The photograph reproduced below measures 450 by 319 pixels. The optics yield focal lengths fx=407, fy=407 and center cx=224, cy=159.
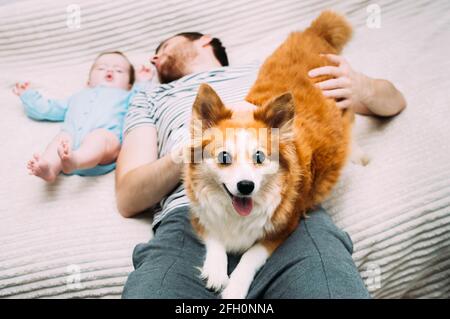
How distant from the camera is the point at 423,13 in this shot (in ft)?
5.02

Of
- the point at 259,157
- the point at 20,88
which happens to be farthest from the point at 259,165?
the point at 20,88

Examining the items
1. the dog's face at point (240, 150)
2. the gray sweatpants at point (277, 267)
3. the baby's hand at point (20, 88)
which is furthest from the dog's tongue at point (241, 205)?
the baby's hand at point (20, 88)

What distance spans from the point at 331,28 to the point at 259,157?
0.61m

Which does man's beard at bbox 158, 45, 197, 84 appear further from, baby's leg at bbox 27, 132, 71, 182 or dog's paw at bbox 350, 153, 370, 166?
dog's paw at bbox 350, 153, 370, 166

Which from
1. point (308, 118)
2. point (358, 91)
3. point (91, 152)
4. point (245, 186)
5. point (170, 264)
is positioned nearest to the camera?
point (245, 186)

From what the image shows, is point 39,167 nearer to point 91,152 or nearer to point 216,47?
point 91,152

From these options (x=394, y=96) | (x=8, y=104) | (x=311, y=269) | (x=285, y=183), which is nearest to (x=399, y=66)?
(x=394, y=96)

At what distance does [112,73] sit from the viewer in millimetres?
1507

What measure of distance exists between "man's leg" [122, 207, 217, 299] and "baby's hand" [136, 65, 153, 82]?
0.72 metres

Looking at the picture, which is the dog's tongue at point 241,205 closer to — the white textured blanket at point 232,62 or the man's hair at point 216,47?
the white textured blanket at point 232,62

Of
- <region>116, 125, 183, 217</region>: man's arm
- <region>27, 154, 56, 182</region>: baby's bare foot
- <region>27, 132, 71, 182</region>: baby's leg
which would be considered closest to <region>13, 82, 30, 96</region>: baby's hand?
<region>27, 132, 71, 182</region>: baby's leg
